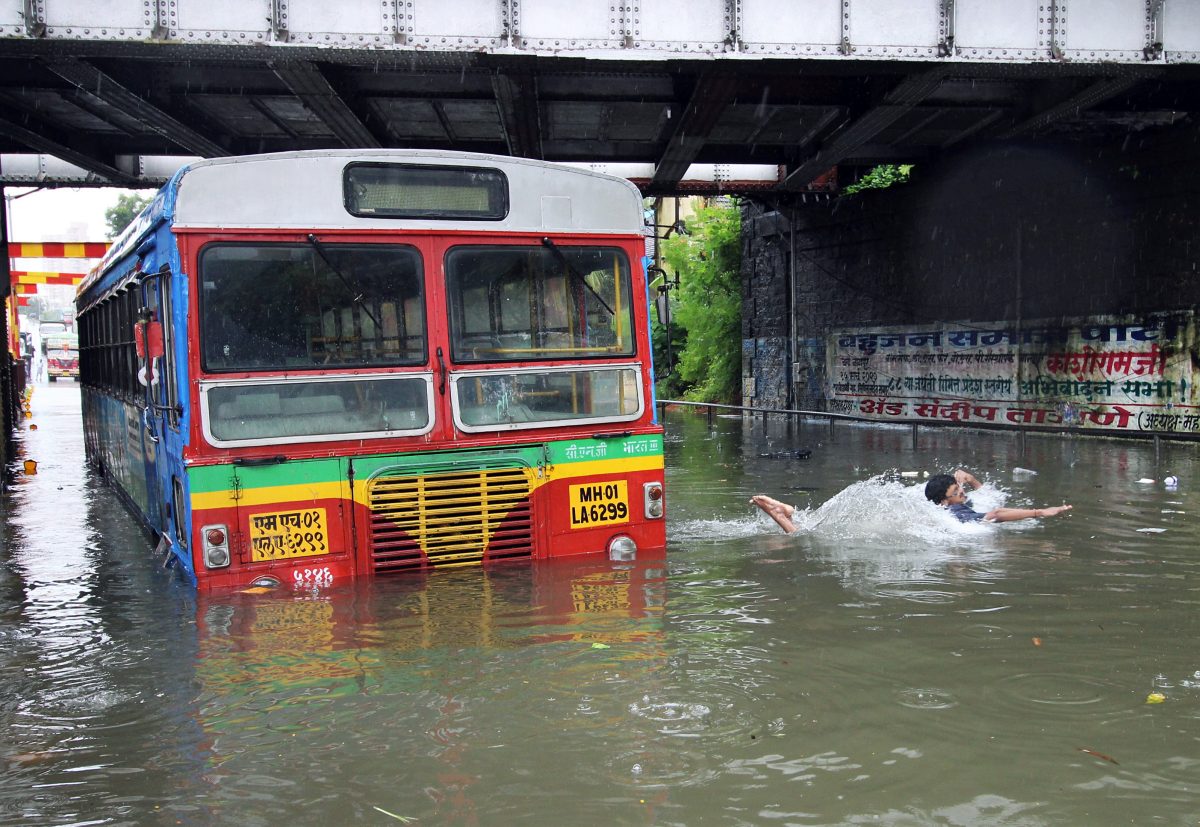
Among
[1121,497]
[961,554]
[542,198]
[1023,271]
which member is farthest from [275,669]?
[1023,271]

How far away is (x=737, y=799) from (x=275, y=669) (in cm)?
285

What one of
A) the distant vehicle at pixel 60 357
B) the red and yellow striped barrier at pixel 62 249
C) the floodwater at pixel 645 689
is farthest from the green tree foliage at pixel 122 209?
the floodwater at pixel 645 689

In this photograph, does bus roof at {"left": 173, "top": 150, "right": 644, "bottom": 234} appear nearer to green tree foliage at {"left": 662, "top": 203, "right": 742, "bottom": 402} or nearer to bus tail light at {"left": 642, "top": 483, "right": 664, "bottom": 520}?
bus tail light at {"left": 642, "top": 483, "right": 664, "bottom": 520}

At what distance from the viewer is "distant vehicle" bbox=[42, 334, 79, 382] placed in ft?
262

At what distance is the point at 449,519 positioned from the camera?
7348 mm

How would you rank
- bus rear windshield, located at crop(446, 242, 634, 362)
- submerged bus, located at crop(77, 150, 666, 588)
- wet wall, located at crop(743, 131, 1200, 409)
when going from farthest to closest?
wet wall, located at crop(743, 131, 1200, 409), bus rear windshield, located at crop(446, 242, 634, 362), submerged bus, located at crop(77, 150, 666, 588)

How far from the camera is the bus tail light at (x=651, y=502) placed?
800cm

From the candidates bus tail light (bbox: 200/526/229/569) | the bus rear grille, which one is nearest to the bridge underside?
the bus rear grille

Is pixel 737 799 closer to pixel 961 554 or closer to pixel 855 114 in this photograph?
pixel 961 554

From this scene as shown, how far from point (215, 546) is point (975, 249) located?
18.9 m

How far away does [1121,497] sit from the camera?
12.1 meters

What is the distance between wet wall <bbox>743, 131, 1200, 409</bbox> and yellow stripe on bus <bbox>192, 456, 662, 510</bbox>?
13.3 meters

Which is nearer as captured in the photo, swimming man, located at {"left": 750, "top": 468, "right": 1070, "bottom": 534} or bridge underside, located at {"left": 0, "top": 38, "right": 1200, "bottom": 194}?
swimming man, located at {"left": 750, "top": 468, "right": 1070, "bottom": 534}

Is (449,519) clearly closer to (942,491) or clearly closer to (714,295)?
(942,491)
